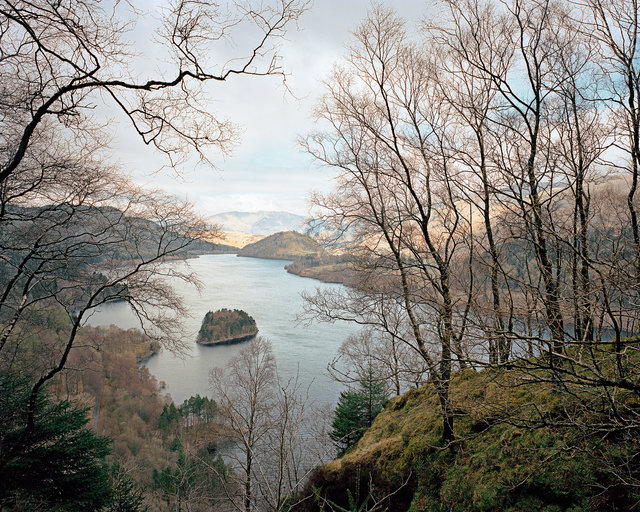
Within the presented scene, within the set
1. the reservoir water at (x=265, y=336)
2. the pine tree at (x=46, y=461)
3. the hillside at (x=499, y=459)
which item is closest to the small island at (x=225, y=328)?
the reservoir water at (x=265, y=336)

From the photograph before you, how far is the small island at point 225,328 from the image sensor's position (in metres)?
46.9

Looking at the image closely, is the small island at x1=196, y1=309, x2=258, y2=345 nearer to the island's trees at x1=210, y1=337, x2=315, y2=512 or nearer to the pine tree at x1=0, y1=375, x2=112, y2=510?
the island's trees at x1=210, y1=337, x2=315, y2=512

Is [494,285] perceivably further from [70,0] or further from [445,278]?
[70,0]

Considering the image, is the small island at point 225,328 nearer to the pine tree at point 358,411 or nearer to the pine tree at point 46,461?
the pine tree at point 358,411

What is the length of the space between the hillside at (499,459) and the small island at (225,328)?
4115 cm

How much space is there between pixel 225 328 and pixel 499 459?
46430 mm

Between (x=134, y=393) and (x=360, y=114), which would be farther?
(x=134, y=393)

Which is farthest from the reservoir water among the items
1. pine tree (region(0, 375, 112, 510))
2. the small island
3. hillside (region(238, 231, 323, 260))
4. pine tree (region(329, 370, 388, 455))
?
hillside (region(238, 231, 323, 260))

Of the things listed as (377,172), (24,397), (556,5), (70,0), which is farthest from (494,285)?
(24,397)

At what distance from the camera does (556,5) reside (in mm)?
5750

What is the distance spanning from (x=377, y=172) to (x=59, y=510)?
9.95 m

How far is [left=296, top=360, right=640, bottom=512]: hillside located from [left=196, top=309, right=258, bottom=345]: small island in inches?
1620

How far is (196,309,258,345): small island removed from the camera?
154 feet

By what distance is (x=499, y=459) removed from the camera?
15.2 ft
